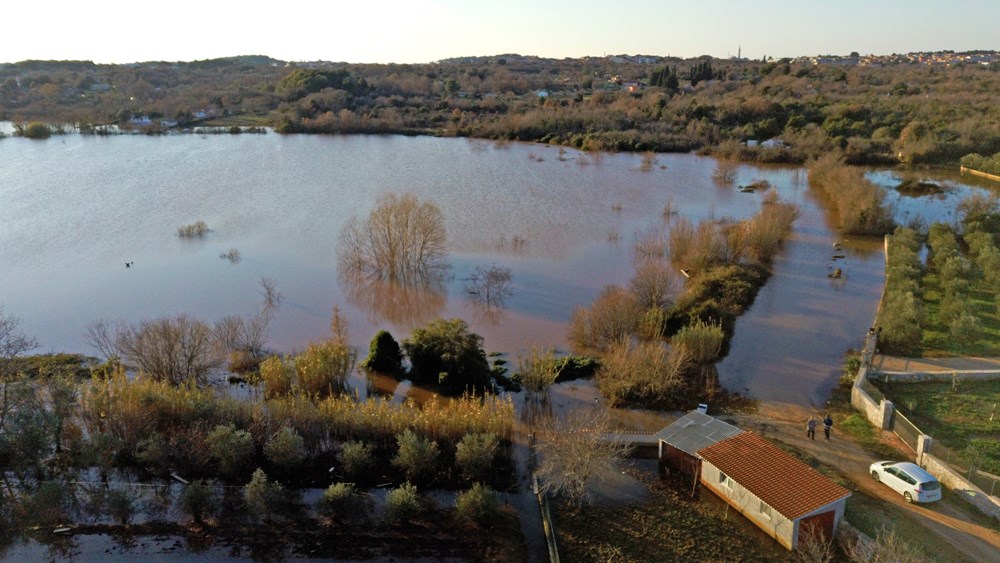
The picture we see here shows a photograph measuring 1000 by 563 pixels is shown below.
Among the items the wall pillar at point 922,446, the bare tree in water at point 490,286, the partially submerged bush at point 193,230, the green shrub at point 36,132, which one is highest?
the green shrub at point 36,132

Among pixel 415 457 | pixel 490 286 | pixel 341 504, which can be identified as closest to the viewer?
pixel 341 504

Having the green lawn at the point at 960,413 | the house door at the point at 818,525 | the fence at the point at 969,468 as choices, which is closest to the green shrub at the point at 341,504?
the house door at the point at 818,525

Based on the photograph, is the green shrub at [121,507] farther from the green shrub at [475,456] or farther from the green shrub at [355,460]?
the green shrub at [475,456]

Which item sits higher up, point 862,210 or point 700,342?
point 862,210

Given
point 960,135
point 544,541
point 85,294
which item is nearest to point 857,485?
point 544,541

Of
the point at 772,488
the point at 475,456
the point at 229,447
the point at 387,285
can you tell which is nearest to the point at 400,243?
the point at 387,285

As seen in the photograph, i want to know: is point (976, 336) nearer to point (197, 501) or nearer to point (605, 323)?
point (605, 323)

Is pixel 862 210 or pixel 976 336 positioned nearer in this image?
pixel 976 336
